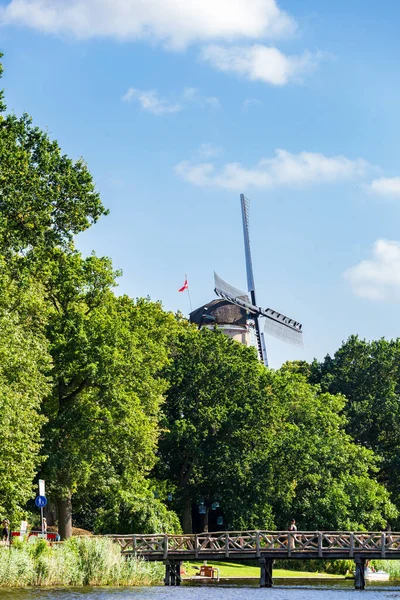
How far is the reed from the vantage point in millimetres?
34406

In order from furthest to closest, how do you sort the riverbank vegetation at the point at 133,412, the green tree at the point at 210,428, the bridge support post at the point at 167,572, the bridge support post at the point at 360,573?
the green tree at the point at 210,428, the bridge support post at the point at 360,573, the bridge support post at the point at 167,572, the riverbank vegetation at the point at 133,412

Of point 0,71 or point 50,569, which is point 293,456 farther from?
point 0,71

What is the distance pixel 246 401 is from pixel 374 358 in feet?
69.2

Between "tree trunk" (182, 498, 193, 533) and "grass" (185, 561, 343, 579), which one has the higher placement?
"tree trunk" (182, 498, 193, 533)

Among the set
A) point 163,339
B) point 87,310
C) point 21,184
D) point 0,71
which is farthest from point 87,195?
point 163,339

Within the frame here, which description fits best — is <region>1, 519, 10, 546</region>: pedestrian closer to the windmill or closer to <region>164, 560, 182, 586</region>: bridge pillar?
<region>164, 560, 182, 586</region>: bridge pillar

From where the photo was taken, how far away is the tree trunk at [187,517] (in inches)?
2608

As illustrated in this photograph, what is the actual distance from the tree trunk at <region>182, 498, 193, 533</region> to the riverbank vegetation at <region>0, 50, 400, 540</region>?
0.30 feet

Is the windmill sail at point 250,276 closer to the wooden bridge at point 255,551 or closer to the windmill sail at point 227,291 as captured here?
the windmill sail at point 227,291

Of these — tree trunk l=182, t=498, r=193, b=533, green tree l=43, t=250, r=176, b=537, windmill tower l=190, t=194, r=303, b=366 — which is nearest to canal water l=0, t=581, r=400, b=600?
green tree l=43, t=250, r=176, b=537

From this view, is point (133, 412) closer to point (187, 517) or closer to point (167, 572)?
point (167, 572)

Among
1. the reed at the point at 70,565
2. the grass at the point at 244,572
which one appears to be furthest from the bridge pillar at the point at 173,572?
the grass at the point at 244,572

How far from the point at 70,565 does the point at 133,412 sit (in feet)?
54.5

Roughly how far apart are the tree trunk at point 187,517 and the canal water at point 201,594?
20.5 meters
